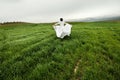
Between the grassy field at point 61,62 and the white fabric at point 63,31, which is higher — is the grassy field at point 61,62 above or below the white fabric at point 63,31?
below

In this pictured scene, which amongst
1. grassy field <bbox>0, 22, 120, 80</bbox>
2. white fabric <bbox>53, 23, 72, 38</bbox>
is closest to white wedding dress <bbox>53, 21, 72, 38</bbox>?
white fabric <bbox>53, 23, 72, 38</bbox>

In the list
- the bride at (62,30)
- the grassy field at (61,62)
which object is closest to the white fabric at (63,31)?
the bride at (62,30)

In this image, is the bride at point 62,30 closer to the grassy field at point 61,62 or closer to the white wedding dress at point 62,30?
the white wedding dress at point 62,30

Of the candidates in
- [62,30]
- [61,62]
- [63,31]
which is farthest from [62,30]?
[61,62]

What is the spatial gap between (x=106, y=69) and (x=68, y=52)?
2.96 metres

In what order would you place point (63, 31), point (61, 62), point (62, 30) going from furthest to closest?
point (62, 30), point (63, 31), point (61, 62)

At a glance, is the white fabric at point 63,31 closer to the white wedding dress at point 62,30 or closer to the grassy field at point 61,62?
the white wedding dress at point 62,30

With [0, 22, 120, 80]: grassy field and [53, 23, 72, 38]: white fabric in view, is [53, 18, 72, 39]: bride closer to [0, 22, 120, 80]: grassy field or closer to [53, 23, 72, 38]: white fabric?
[53, 23, 72, 38]: white fabric

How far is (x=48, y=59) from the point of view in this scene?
393 inches

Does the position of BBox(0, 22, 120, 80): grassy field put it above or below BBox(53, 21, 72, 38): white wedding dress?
below

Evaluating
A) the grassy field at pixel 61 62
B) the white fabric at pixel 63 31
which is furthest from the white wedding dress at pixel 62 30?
the grassy field at pixel 61 62

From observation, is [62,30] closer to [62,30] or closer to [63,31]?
[62,30]

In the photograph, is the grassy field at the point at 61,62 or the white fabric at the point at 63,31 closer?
the grassy field at the point at 61,62

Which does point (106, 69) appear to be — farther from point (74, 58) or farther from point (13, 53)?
point (13, 53)
